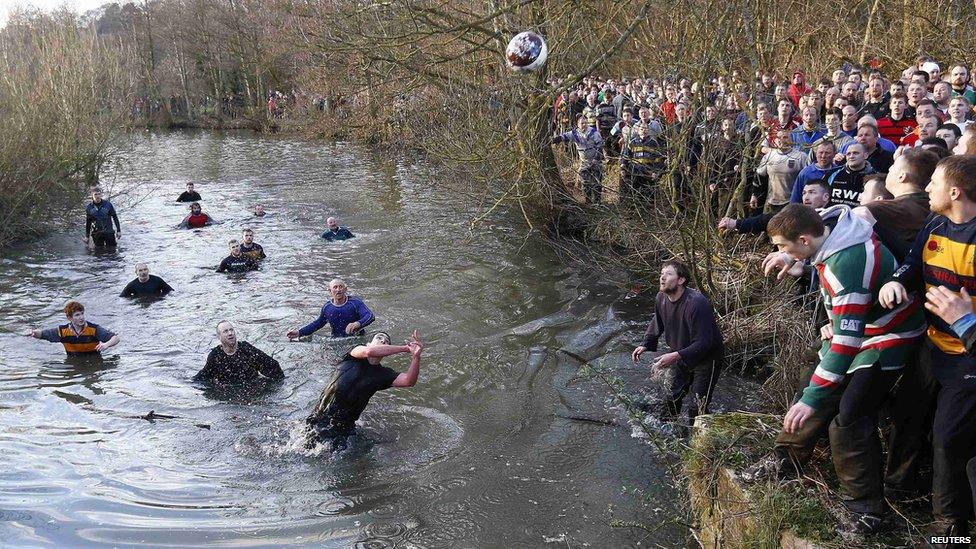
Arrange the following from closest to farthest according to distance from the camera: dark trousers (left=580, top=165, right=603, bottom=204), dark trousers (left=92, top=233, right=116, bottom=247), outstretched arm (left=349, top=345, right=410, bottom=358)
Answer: outstretched arm (left=349, top=345, right=410, bottom=358)
dark trousers (left=580, top=165, right=603, bottom=204)
dark trousers (left=92, top=233, right=116, bottom=247)

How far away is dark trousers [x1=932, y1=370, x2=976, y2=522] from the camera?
399 centimetres

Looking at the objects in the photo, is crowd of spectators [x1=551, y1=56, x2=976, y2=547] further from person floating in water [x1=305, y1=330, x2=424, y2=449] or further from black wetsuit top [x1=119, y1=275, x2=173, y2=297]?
black wetsuit top [x1=119, y1=275, x2=173, y2=297]

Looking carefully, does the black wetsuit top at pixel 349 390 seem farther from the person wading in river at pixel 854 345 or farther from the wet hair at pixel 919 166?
the wet hair at pixel 919 166

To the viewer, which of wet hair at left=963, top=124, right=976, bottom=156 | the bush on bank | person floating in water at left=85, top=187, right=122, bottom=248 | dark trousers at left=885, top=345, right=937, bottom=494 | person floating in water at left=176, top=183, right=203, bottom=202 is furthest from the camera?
person floating in water at left=176, top=183, right=203, bottom=202

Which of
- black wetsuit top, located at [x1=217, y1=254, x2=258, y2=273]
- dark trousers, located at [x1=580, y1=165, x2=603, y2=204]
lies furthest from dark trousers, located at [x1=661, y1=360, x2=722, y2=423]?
black wetsuit top, located at [x1=217, y1=254, x2=258, y2=273]

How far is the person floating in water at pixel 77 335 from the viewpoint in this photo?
10945mm

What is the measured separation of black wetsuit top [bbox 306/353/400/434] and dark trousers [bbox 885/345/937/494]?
14.2 ft

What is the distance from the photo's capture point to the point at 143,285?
1408 cm

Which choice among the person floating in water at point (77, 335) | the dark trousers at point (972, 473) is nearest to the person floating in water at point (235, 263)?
the person floating in water at point (77, 335)

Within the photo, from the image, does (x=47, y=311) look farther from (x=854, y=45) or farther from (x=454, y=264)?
(x=854, y=45)

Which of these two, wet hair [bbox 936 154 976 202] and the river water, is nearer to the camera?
wet hair [bbox 936 154 976 202]

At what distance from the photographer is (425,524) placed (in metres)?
6.53

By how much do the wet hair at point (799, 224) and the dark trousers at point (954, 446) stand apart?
87 centimetres

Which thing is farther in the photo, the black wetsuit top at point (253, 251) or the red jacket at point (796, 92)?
the black wetsuit top at point (253, 251)
